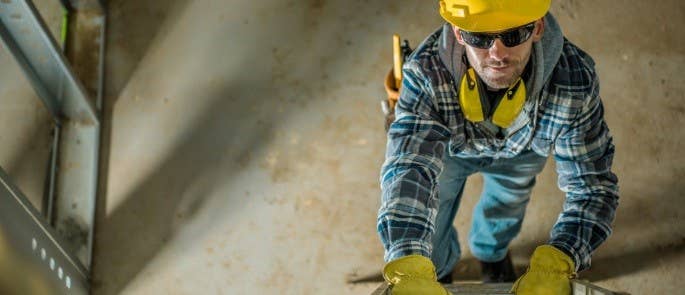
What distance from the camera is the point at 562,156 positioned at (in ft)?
7.49

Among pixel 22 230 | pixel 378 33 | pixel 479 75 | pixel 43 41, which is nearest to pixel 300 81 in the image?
pixel 378 33

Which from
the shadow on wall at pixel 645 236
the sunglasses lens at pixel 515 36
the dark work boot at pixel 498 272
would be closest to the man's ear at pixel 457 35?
the sunglasses lens at pixel 515 36

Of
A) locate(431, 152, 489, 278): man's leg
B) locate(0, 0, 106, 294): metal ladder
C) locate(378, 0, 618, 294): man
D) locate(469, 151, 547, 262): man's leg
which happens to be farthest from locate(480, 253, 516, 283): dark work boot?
locate(0, 0, 106, 294): metal ladder

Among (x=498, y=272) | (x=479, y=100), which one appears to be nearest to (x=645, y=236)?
(x=498, y=272)

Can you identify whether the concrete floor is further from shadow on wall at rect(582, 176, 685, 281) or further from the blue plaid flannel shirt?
the blue plaid flannel shirt

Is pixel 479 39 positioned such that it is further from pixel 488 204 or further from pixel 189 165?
pixel 189 165

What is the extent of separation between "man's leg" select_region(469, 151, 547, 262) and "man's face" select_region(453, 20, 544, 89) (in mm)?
437

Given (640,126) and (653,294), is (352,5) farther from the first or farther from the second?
(653,294)

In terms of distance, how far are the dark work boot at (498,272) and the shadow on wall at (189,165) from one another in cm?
101

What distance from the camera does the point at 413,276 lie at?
79.0 inches

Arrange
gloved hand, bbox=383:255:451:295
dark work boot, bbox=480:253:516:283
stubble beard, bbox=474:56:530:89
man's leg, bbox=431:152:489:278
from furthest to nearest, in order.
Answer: dark work boot, bbox=480:253:516:283, man's leg, bbox=431:152:489:278, stubble beard, bbox=474:56:530:89, gloved hand, bbox=383:255:451:295

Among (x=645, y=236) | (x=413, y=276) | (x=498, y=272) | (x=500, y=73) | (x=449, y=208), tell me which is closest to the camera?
(x=413, y=276)

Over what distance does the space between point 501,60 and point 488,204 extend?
3.15 ft

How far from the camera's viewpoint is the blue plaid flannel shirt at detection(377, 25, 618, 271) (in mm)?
2141
